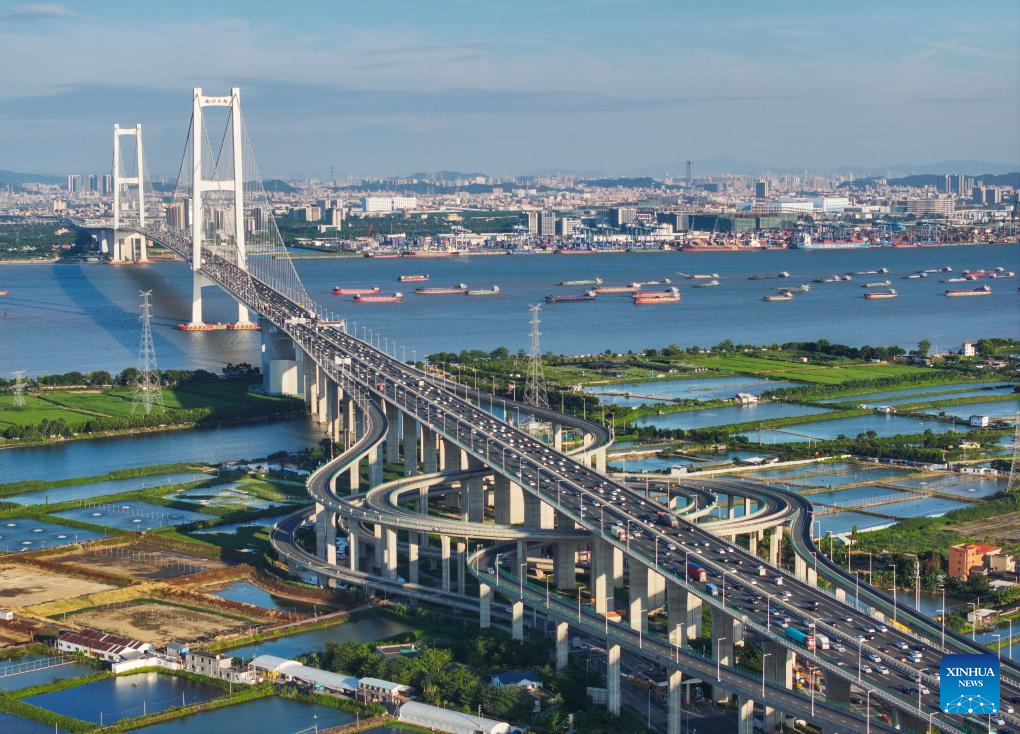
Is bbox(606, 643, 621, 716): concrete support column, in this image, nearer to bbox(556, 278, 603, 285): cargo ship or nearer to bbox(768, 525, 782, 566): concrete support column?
bbox(768, 525, 782, 566): concrete support column

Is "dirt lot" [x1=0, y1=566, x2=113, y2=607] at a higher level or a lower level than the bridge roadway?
lower

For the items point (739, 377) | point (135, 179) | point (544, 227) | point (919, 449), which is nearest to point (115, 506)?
point (919, 449)

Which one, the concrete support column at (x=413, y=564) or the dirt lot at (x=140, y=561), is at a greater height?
the concrete support column at (x=413, y=564)

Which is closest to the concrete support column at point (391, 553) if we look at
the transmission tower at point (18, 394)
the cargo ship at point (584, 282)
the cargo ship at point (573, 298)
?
the transmission tower at point (18, 394)

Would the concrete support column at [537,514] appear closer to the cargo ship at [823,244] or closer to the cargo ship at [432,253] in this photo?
the cargo ship at [432,253]

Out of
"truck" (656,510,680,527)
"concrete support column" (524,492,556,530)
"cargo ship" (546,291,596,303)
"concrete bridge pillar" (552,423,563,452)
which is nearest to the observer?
"truck" (656,510,680,527)

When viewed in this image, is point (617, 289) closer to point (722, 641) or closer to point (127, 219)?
point (127, 219)

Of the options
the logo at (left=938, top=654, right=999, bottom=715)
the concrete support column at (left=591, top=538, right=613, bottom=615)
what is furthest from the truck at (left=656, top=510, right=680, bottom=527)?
the logo at (left=938, top=654, right=999, bottom=715)
